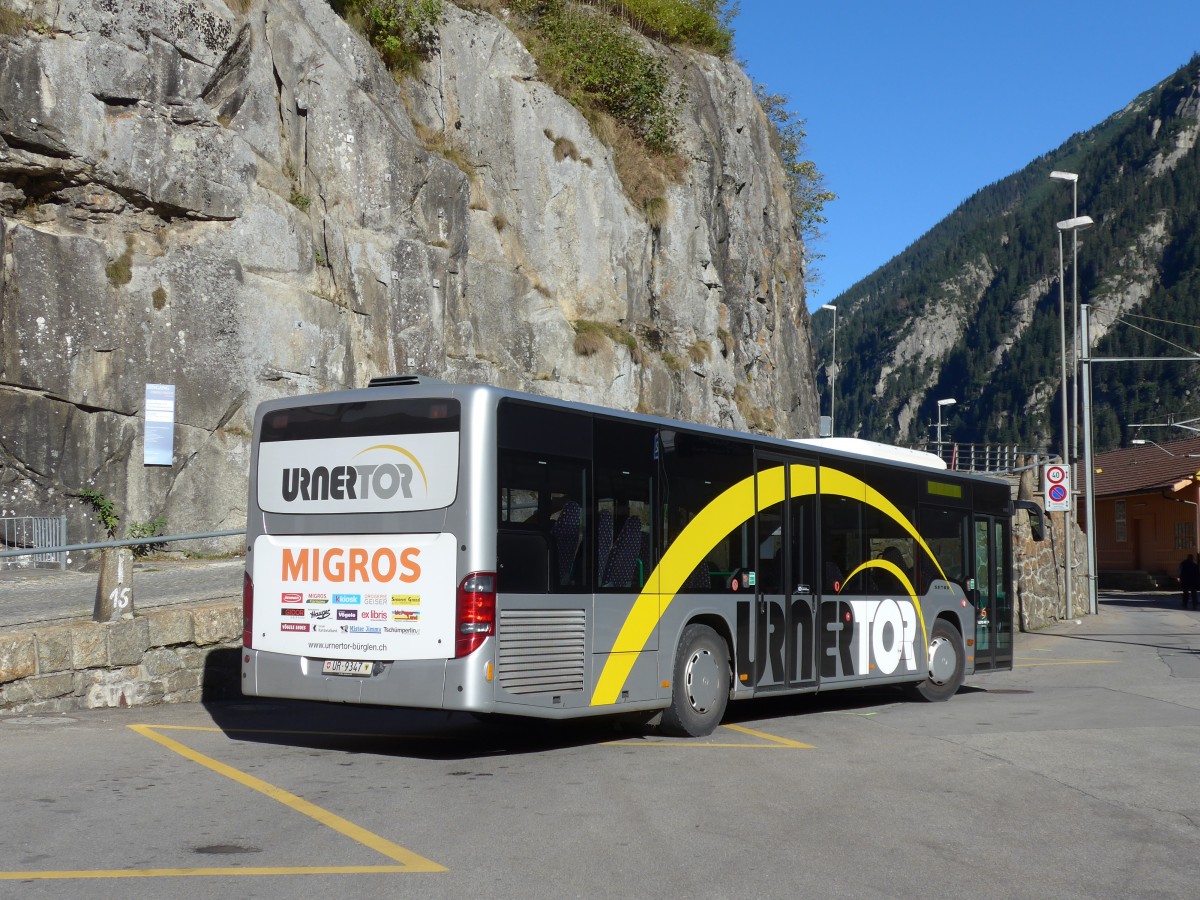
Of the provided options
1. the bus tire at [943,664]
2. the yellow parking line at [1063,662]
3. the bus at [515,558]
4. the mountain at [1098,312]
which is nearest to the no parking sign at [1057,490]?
the yellow parking line at [1063,662]

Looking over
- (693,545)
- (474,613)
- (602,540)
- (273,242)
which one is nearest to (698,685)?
(693,545)


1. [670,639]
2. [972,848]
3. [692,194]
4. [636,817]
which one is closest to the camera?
[972,848]

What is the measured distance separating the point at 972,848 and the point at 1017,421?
166 meters

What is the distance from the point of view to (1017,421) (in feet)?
543

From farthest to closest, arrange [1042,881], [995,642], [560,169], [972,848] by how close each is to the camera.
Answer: [560,169]
[995,642]
[972,848]
[1042,881]

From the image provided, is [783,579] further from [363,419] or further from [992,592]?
[992,592]

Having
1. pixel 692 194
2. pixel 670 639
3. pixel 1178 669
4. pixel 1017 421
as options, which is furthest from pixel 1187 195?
pixel 670 639

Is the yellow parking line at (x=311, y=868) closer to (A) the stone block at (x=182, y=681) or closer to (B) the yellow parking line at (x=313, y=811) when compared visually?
(B) the yellow parking line at (x=313, y=811)

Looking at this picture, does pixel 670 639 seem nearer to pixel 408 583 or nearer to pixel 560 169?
pixel 408 583

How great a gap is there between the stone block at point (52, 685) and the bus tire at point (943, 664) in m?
9.58

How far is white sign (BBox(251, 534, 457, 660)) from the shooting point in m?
9.70

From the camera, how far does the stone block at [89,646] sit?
12.2 metres

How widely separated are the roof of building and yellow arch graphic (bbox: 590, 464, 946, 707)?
44.9 meters

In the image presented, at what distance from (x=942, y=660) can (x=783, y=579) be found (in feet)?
13.4
